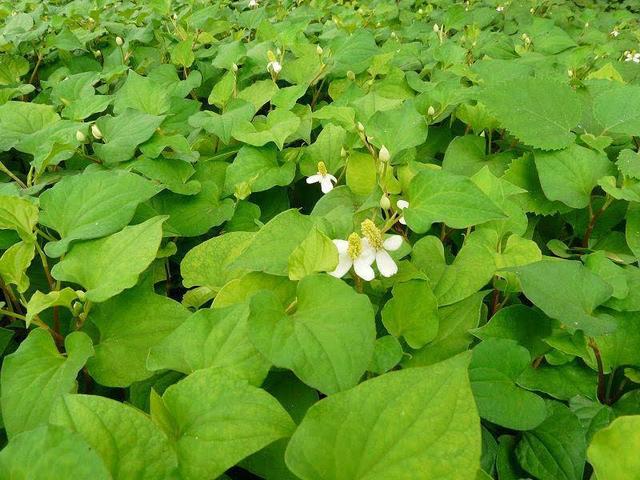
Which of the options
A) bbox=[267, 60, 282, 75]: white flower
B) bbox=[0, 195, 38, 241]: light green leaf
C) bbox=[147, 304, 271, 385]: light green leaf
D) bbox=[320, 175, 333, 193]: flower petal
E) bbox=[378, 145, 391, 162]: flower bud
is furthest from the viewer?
bbox=[267, 60, 282, 75]: white flower

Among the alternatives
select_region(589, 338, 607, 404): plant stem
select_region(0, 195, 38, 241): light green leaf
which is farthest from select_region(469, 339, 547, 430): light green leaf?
select_region(0, 195, 38, 241): light green leaf

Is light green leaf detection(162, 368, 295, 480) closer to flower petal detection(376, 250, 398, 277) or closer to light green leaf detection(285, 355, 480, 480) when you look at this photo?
light green leaf detection(285, 355, 480, 480)

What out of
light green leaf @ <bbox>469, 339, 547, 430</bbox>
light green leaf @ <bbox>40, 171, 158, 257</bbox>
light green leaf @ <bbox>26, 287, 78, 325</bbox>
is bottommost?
light green leaf @ <bbox>469, 339, 547, 430</bbox>

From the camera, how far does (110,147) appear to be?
A: 1.28 metres

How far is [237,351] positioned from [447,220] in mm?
412

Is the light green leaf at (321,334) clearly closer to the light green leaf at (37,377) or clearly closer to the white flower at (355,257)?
the white flower at (355,257)

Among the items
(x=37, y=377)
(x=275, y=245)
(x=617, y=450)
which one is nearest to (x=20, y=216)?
(x=37, y=377)

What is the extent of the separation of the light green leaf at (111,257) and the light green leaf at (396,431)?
1.44ft

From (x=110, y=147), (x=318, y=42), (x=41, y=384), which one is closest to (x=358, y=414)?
(x=41, y=384)

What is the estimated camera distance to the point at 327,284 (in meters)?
0.77

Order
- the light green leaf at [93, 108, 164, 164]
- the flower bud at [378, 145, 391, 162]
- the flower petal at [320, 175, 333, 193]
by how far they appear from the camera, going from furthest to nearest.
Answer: the light green leaf at [93, 108, 164, 164] → the flower petal at [320, 175, 333, 193] → the flower bud at [378, 145, 391, 162]

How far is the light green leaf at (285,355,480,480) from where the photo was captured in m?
0.54

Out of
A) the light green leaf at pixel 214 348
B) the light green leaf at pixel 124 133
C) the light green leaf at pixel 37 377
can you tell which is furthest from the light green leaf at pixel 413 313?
the light green leaf at pixel 124 133

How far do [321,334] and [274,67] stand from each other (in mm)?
1189
